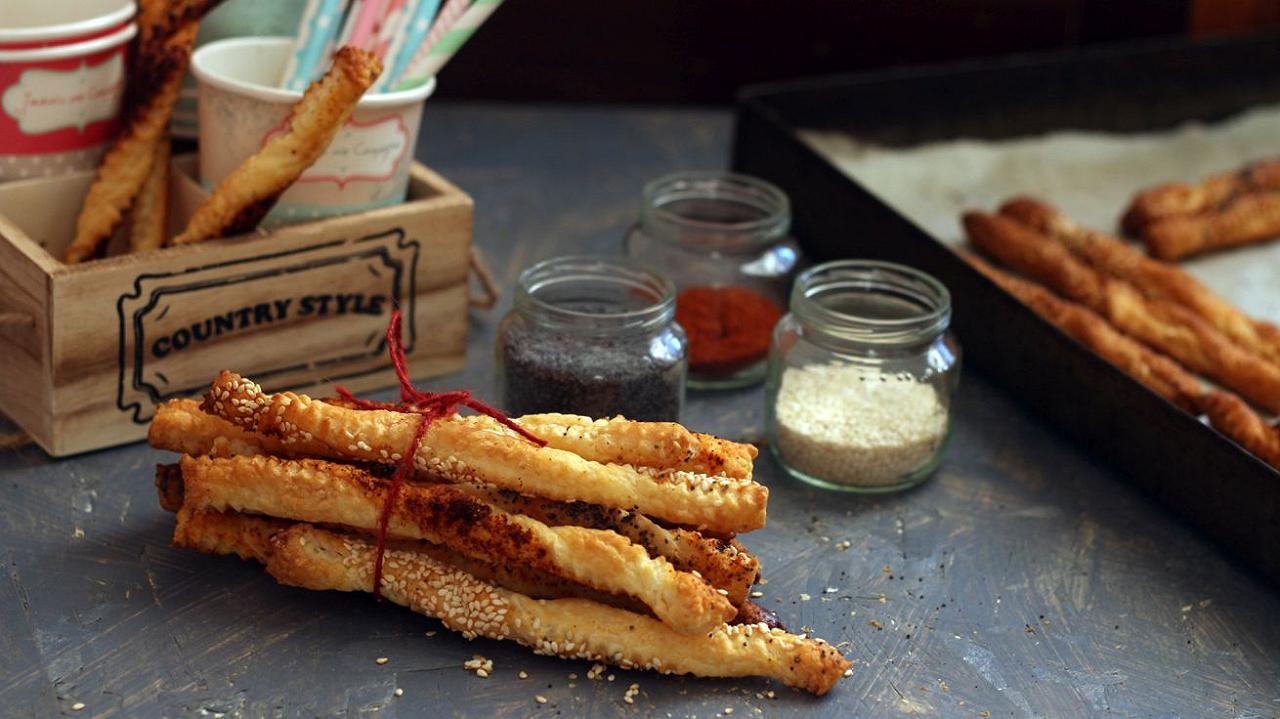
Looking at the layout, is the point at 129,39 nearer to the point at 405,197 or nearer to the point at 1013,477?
the point at 405,197

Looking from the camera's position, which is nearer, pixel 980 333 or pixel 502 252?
pixel 980 333

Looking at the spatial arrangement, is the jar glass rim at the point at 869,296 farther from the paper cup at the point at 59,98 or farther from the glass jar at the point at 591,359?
the paper cup at the point at 59,98

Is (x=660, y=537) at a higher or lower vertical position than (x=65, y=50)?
lower

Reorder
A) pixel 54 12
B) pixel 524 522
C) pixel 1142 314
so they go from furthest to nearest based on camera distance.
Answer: pixel 1142 314, pixel 54 12, pixel 524 522

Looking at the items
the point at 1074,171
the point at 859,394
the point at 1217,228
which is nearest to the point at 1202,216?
the point at 1217,228

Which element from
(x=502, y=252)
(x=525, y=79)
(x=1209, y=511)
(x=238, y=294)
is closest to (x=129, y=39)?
(x=238, y=294)

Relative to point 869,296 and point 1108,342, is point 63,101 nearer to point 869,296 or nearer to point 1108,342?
point 869,296
